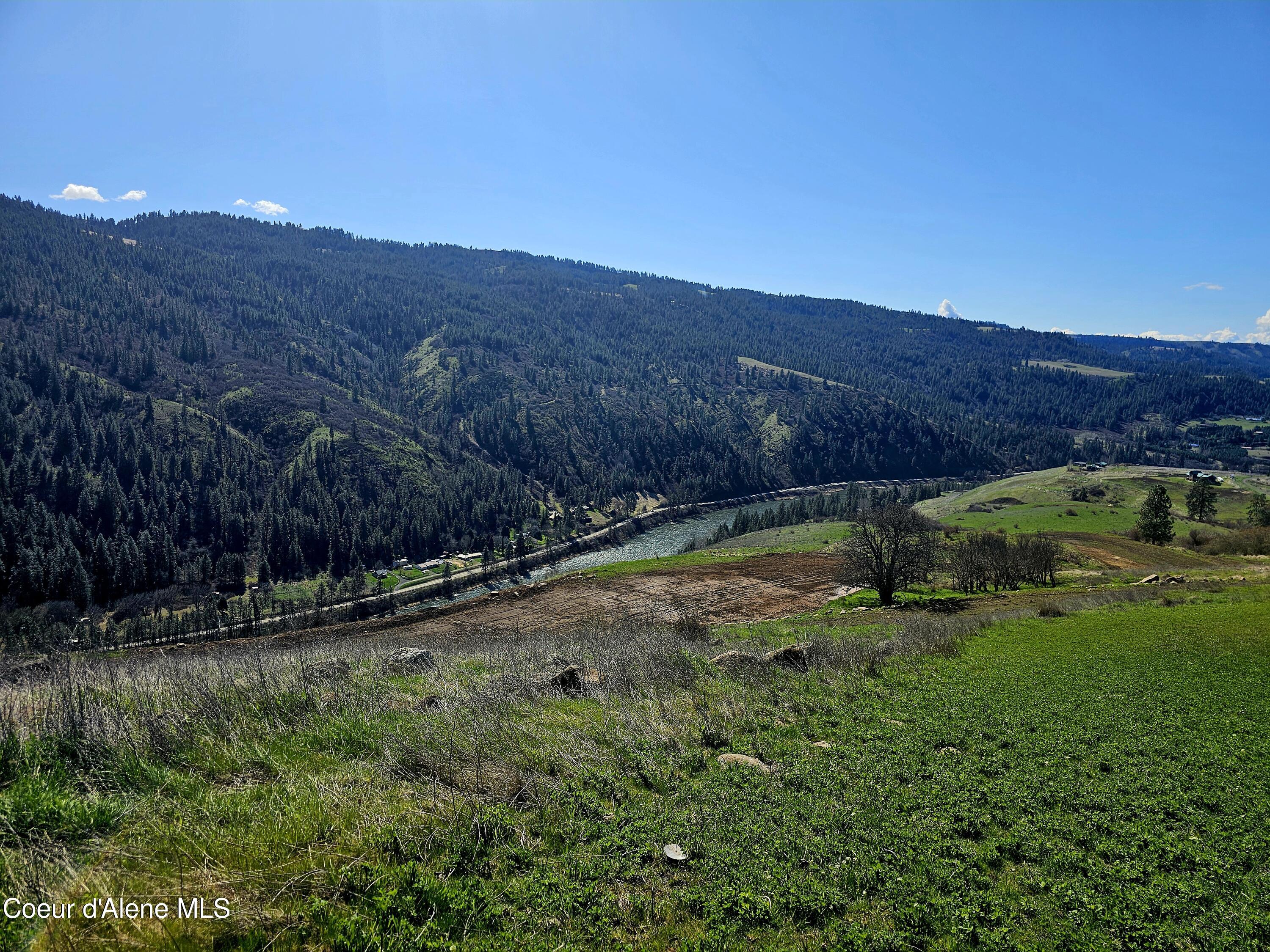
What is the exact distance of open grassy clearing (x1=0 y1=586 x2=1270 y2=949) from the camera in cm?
575

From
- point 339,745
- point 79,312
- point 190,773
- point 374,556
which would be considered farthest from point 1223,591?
point 79,312

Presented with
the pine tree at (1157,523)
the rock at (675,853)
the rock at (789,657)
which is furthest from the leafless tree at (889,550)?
the pine tree at (1157,523)

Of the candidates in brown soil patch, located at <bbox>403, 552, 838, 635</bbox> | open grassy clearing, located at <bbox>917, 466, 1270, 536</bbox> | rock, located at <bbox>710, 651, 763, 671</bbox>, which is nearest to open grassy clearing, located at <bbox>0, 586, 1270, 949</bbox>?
rock, located at <bbox>710, 651, 763, 671</bbox>

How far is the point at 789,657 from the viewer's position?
1791 cm

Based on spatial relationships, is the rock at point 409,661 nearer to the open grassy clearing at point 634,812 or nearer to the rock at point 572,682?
the open grassy clearing at point 634,812

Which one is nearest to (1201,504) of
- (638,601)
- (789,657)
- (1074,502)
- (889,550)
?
(1074,502)

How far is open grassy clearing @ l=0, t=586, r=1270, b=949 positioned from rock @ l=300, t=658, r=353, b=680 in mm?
452

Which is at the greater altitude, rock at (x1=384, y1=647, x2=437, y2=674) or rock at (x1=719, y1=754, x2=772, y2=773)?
rock at (x1=719, y1=754, x2=772, y2=773)

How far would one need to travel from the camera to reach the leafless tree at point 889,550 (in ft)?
118

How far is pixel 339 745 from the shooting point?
962 cm

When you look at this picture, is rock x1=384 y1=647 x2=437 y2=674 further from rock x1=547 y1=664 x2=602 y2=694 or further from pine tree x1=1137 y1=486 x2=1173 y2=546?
pine tree x1=1137 y1=486 x2=1173 y2=546

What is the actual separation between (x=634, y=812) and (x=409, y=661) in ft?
36.2

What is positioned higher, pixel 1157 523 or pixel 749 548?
pixel 1157 523

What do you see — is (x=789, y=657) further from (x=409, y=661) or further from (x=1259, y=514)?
(x=1259, y=514)
